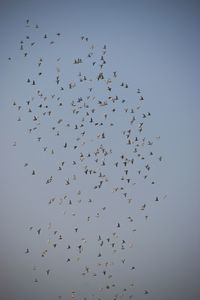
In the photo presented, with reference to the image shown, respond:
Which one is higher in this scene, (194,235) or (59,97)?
(59,97)

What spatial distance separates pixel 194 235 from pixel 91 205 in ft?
4.01

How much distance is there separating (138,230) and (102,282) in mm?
729

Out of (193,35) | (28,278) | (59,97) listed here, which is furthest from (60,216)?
(193,35)

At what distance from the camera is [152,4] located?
185 inches

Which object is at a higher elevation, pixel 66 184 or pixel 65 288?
pixel 66 184

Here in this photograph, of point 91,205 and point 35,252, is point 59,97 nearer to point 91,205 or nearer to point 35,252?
point 91,205

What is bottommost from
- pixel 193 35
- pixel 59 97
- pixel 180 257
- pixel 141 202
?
pixel 180 257

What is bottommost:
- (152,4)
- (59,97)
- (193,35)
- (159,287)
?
(159,287)

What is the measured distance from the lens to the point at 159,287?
191 inches

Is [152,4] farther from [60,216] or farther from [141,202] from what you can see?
[60,216]

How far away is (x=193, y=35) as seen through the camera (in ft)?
15.4

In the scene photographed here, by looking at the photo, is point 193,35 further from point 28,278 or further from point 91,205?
point 28,278

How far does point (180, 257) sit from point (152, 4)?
2.88 m

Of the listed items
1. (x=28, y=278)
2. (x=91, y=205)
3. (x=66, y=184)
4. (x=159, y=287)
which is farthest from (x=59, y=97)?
(x=159, y=287)
